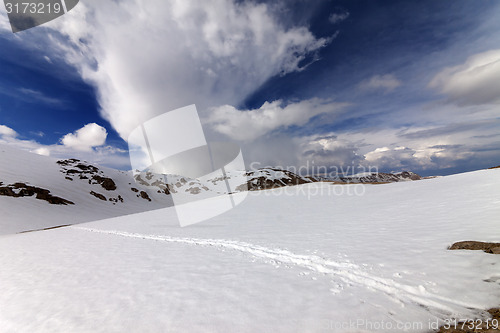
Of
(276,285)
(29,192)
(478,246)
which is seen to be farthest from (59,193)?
(478,246)

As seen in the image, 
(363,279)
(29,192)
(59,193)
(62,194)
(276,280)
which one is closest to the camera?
(363,279)

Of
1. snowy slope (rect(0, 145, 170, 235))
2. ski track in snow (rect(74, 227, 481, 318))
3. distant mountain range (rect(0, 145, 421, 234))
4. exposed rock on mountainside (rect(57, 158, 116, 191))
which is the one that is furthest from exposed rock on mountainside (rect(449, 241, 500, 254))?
exposed rock on mountainside (rect(57, 158, 116, 191))

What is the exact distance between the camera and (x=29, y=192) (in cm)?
4906

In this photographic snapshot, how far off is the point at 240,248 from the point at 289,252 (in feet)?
9.35

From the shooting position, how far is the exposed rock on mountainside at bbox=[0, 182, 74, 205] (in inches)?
1790

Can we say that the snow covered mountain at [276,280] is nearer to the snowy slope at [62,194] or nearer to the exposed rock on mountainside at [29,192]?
the snowy slope at [62,194]

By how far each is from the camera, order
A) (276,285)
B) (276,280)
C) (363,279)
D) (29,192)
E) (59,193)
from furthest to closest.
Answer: (59,193)
(29,192)
(276,280)
(276,285)
(363,279)

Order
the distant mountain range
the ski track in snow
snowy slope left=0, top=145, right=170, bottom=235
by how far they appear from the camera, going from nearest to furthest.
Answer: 1. the ski track in snow
2. snowy slope left=0, top=145, right=170, bottom=235
3. the distant mountain range

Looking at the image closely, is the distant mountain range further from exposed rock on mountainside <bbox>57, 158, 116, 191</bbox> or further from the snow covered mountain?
the snow covered mountain

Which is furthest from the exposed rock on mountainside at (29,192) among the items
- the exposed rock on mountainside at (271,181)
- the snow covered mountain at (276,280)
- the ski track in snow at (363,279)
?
the exposed rock on mountainside at (271,181)

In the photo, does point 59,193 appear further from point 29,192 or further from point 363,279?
point 363,279

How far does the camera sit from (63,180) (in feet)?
212

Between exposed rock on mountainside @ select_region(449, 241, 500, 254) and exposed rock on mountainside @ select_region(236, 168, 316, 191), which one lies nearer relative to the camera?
exposed rock on mountainside @ select_region(449, 241, 500, 254)

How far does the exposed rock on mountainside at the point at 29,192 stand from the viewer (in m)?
45.5
